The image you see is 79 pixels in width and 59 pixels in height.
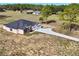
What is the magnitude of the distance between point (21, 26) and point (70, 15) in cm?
63

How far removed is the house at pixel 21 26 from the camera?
201 inches

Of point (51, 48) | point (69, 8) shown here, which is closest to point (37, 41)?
point (51, 48)

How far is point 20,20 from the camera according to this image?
5.10 metres

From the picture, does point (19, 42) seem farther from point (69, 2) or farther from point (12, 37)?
point (69, 2)

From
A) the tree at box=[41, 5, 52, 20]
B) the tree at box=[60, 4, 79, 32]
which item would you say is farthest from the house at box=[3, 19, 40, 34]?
the tree at box=[60, 4, 79, 32]

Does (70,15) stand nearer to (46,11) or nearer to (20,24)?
(46,11)

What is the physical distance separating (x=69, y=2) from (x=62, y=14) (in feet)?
0.59

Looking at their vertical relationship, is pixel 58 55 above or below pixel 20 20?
below

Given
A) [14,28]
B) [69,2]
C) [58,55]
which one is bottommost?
[58,55]

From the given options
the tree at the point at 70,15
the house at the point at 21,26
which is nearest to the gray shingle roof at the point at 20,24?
the house at the point at 21,26

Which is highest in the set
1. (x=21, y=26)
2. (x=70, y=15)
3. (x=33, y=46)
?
(x=70, y=15)

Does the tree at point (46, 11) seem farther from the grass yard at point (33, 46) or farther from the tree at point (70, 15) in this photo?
the grass yard at point (33, 46)

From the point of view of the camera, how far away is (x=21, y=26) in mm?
5121

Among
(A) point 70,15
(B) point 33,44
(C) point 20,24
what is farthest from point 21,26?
(A) point 70,15
